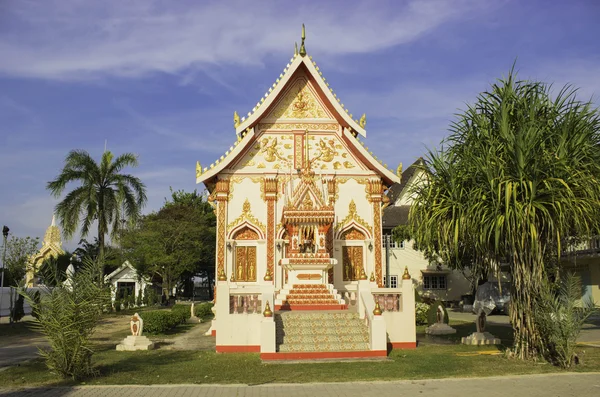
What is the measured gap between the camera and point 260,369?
11859 millimetres

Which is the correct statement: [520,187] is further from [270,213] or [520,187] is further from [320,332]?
[270,213]

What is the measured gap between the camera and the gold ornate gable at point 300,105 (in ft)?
72.9

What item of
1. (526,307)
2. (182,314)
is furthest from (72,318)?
(182,314)

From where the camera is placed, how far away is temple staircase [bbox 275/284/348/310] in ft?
56.1

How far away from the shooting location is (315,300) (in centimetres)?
1752

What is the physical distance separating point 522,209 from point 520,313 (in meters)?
2.69

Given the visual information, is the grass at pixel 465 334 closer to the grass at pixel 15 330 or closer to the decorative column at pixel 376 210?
the decorative column at pixel 376 210

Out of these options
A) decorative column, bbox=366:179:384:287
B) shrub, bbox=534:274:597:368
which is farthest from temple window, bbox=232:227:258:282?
shrub, bbox=534:274:597:368

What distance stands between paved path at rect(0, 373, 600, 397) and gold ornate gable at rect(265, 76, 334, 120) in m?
13.9

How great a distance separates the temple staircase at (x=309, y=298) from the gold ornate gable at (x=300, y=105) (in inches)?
297

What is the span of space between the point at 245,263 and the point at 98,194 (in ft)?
43.5

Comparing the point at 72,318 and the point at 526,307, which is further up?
the point at 72,318

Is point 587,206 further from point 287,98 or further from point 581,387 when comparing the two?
point 287,98

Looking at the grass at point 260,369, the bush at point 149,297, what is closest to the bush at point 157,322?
the grass at point 260,369
